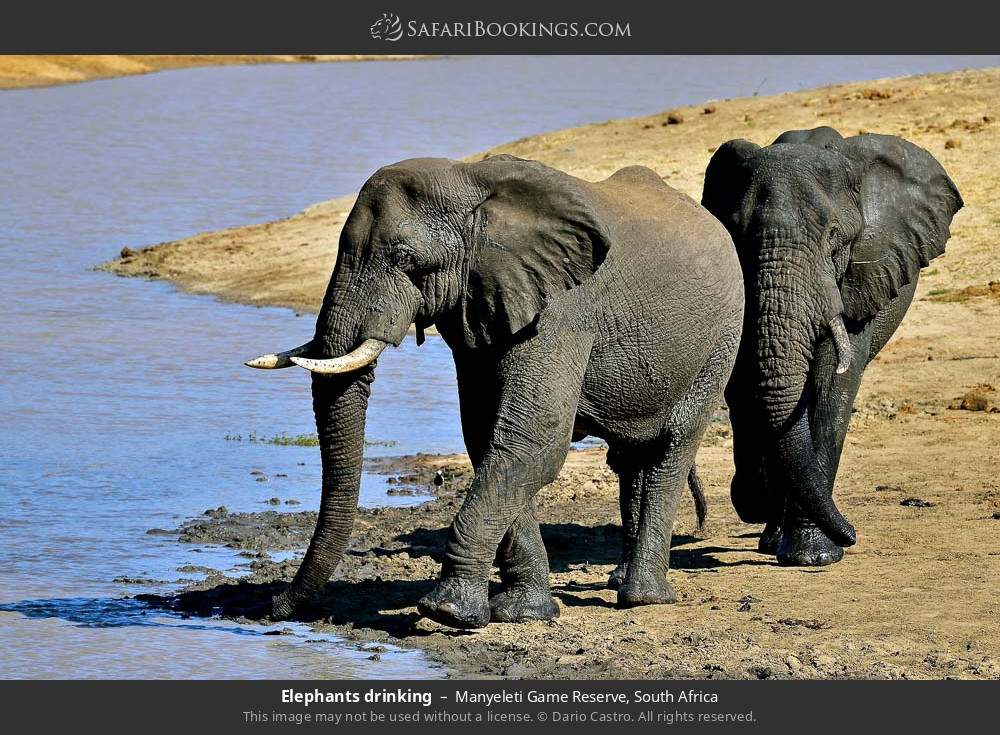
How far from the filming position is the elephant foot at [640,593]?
27.3 feet

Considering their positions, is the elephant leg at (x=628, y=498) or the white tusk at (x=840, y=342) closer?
the elephant leg at (x=628, y=498)

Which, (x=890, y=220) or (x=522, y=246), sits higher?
(x=890, y=220)

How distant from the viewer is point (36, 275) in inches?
808

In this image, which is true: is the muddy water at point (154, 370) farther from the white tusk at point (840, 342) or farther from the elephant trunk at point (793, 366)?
the white tusk at point (840, 342)

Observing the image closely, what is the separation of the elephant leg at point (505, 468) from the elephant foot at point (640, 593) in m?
1.02

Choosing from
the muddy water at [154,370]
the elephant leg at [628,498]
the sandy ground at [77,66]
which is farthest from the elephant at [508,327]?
the sandy ground at [77,66]

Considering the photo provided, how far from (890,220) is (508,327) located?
3.28 meters

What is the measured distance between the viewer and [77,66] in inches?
1759

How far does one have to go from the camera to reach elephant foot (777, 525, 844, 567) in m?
9.22

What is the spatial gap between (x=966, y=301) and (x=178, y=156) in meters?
19.4

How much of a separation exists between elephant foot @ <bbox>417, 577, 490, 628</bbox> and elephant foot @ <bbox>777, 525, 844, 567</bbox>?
7.66 feet

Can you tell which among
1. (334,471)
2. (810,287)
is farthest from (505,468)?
(810,287)

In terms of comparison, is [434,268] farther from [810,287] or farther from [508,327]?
[810,287]

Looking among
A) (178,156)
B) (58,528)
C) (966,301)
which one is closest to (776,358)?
(58,528)
